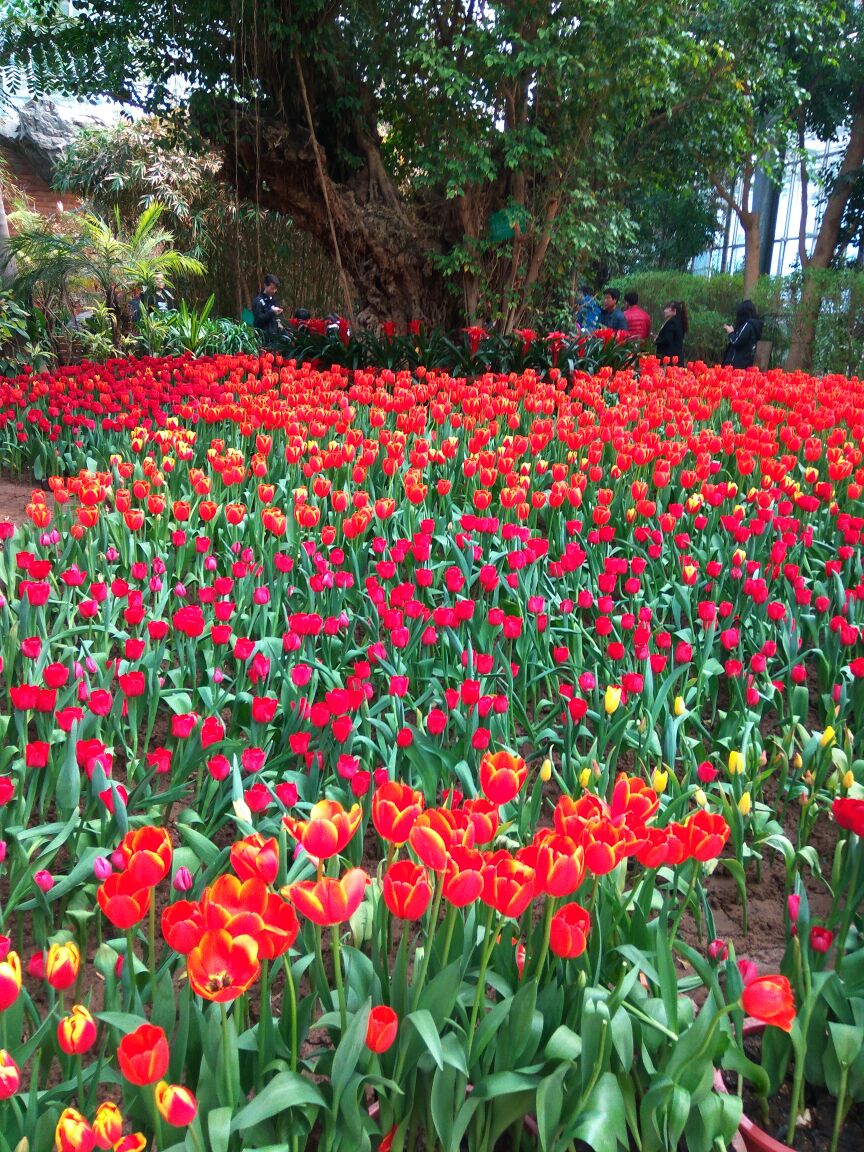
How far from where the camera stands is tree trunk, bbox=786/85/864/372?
14930 mm

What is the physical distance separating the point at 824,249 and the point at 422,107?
10127 millimetres

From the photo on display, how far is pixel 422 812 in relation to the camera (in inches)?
52.9

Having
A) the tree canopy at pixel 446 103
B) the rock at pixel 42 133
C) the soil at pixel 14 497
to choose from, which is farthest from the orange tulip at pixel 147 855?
the rock at pixel 42 133

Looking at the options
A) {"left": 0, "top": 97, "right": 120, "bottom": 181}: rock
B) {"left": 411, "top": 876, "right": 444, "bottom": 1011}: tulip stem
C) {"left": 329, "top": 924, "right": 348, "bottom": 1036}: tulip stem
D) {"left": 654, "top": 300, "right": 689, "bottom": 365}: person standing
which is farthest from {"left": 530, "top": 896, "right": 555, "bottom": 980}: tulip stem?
{"left": 0, "top": 97, "right": 120, "bottom": 181}: rock

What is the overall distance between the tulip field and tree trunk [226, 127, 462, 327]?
5.65 meters

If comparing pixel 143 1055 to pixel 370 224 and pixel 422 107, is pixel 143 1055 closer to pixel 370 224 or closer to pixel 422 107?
pixel 370 224

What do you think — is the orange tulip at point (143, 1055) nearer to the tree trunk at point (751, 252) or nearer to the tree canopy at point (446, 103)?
the tree canopy at point (446, 103)

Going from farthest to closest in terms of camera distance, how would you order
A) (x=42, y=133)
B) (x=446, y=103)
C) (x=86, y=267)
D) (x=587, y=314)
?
1. (x=42, y=133)
2. (x=587, y=314)
3. (x=86, y=267)
4. (x=446, y=103)

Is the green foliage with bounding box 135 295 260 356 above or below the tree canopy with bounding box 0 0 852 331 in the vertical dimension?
below

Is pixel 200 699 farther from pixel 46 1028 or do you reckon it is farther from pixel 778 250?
pixel 778 250

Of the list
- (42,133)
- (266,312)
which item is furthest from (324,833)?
(42,133)

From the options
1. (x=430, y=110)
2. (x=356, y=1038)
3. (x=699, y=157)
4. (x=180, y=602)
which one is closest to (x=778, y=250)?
(x=699, y=157)

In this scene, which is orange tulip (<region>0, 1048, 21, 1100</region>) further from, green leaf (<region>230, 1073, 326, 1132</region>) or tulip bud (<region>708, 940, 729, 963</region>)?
tulip bud (<region>708, 940, 729, 963</region>)

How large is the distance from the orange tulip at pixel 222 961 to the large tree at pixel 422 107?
26.8 ft
